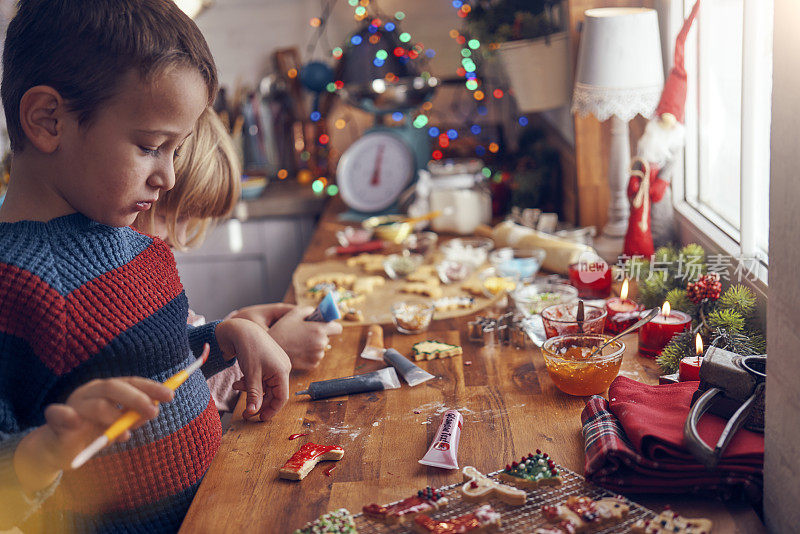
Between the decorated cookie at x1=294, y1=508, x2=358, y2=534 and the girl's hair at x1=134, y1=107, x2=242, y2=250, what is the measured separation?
0.73 m

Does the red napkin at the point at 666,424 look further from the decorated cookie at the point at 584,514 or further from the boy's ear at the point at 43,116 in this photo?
the boy's ear at the point at 43,116

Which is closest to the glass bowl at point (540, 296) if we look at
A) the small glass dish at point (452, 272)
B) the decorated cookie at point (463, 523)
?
the small glass dish at point (452, 272)

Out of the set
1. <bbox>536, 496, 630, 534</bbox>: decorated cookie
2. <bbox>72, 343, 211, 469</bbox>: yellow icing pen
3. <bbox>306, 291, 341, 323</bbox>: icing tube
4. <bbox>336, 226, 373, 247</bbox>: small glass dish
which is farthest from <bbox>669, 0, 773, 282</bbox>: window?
<bbox>72, 343, 211, 469</bbox>: yellow icing pen

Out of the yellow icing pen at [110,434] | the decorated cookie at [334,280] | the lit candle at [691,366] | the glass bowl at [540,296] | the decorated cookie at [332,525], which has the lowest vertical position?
the decorated cookie at [334,280]

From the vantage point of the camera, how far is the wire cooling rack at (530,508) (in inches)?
33.4

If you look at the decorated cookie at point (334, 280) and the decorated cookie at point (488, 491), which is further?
the decorated cookie at point (334, 280)

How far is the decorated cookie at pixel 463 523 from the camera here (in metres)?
0.83

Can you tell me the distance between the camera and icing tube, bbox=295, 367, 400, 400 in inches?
49.3

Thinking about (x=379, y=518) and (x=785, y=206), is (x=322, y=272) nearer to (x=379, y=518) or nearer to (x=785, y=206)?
(x=379, y=518)

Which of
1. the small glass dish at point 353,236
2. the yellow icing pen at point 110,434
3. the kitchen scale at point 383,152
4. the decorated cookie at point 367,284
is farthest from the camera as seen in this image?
the kitchen scale at point 383,152

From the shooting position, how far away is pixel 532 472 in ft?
3.08

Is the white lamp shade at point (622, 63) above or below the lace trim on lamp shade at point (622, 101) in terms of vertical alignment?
above

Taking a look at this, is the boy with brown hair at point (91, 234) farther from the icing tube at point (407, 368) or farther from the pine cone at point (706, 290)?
the pine cone at point (706, 290)

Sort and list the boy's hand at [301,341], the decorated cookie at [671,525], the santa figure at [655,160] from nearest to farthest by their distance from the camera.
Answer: the decorated cookie at [671,525]
the boy's hand at [301,341]
the santa figure at [655,160]
